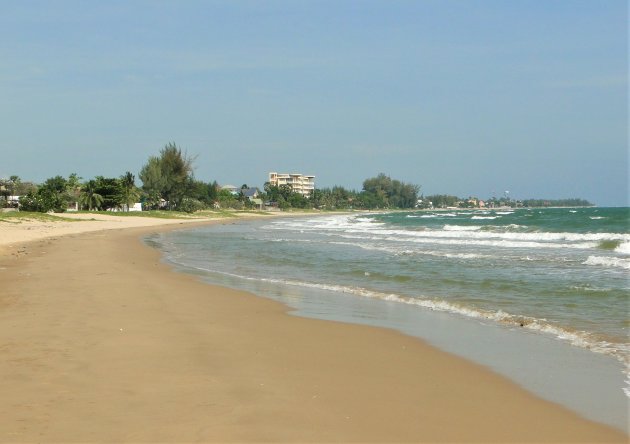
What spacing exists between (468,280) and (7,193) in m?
77.3

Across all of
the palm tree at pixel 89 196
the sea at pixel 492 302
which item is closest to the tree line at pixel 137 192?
the palm tree at pixel 89 196

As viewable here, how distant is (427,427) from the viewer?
4977 mm

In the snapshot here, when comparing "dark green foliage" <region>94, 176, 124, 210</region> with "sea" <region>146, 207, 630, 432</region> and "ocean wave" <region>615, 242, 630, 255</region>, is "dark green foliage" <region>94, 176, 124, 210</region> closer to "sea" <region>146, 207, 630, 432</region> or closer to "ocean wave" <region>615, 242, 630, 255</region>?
"sea" <region>146, 207, 630, 432</region>

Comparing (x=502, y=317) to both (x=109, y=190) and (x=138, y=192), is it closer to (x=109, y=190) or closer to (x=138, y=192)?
(x=109, y=190)

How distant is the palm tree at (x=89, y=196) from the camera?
79.7m

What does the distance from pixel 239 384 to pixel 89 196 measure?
258 feet

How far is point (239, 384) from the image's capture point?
6004mm

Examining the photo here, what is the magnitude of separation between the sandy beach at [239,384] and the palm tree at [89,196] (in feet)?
239

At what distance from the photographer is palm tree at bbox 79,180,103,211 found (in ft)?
261

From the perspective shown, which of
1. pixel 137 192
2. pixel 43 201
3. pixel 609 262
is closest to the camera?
pixel 609 262

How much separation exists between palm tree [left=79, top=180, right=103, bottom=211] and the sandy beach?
72.7m

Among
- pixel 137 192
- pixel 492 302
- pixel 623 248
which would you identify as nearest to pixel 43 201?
pixel 137 192

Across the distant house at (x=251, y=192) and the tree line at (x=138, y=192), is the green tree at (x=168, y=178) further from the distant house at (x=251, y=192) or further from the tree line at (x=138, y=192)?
the distant house at (x=251, y=192)

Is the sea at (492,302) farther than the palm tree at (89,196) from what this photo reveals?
No
